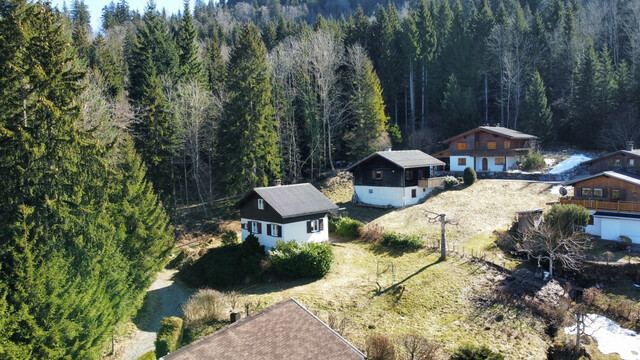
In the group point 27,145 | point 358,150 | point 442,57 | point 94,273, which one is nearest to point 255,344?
point 94,273

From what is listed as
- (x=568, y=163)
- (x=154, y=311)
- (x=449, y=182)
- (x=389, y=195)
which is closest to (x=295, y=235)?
(x=154, y=311)

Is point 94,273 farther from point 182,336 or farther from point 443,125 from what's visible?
point 443,125

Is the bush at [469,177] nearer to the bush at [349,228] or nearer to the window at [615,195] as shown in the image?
the window at [615,195]

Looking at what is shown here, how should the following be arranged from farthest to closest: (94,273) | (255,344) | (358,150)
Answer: (358,150) < (94,273) < (255,344)

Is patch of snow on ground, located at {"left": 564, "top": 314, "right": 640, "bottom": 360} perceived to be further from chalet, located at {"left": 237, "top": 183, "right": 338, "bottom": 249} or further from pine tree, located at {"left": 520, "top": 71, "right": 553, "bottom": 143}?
pine tree, located at {"left": 520, "top": 71, "right": 553, "bottom": 143}

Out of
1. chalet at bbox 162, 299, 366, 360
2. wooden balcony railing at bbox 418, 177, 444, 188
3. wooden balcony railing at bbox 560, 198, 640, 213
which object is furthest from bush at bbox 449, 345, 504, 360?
wooden balcony railing at bbox 418, 177, 444, 188

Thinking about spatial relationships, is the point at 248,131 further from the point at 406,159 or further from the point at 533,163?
the point at 533,163

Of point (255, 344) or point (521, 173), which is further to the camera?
point (521, 173)
